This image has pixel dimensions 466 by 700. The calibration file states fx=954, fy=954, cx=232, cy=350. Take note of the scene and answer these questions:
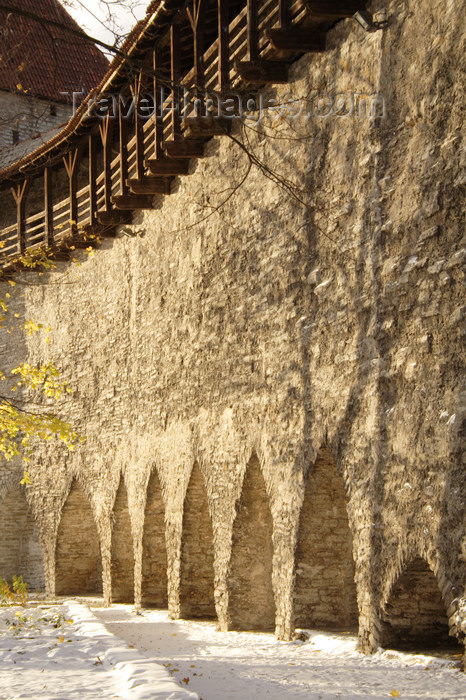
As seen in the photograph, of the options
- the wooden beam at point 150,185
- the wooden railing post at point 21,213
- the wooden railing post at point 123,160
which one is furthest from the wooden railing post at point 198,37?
the wooden railing post at point 21,213

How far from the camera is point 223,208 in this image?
11.3 metres

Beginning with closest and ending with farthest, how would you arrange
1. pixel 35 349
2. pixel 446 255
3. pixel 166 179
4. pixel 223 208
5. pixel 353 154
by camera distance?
pixel 446 255 → pixel 353 154 → pixel 223 208 → pixel 166 179 → pixel 35 349

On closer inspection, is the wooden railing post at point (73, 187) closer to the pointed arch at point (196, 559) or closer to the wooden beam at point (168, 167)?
the wooden beam at point (168, 167)

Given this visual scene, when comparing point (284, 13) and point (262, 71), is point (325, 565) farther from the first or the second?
point (284, 13)

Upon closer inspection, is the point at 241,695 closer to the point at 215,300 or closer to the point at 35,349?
the point at 215,300

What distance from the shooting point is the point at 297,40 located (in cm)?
874

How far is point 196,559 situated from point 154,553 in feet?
5.45

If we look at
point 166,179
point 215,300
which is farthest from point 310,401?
point 166,179

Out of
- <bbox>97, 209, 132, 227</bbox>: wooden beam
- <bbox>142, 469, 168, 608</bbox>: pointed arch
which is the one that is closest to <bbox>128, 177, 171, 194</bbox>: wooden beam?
<bbox>97, 209, 132, 227</bbox>: wooden beam

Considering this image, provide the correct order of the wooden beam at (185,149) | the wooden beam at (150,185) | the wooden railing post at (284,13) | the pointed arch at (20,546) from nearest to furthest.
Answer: the wooden railing post at (284,13)
the wooden beam at (185,149)
the wooden beam at (150,185)
the pointed arch at (20,546)

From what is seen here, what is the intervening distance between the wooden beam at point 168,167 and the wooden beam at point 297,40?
3698 millimetres

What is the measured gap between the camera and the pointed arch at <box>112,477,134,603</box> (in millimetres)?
15289

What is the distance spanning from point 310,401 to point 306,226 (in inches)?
66.2

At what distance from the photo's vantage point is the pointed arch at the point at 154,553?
13805 millimetres
